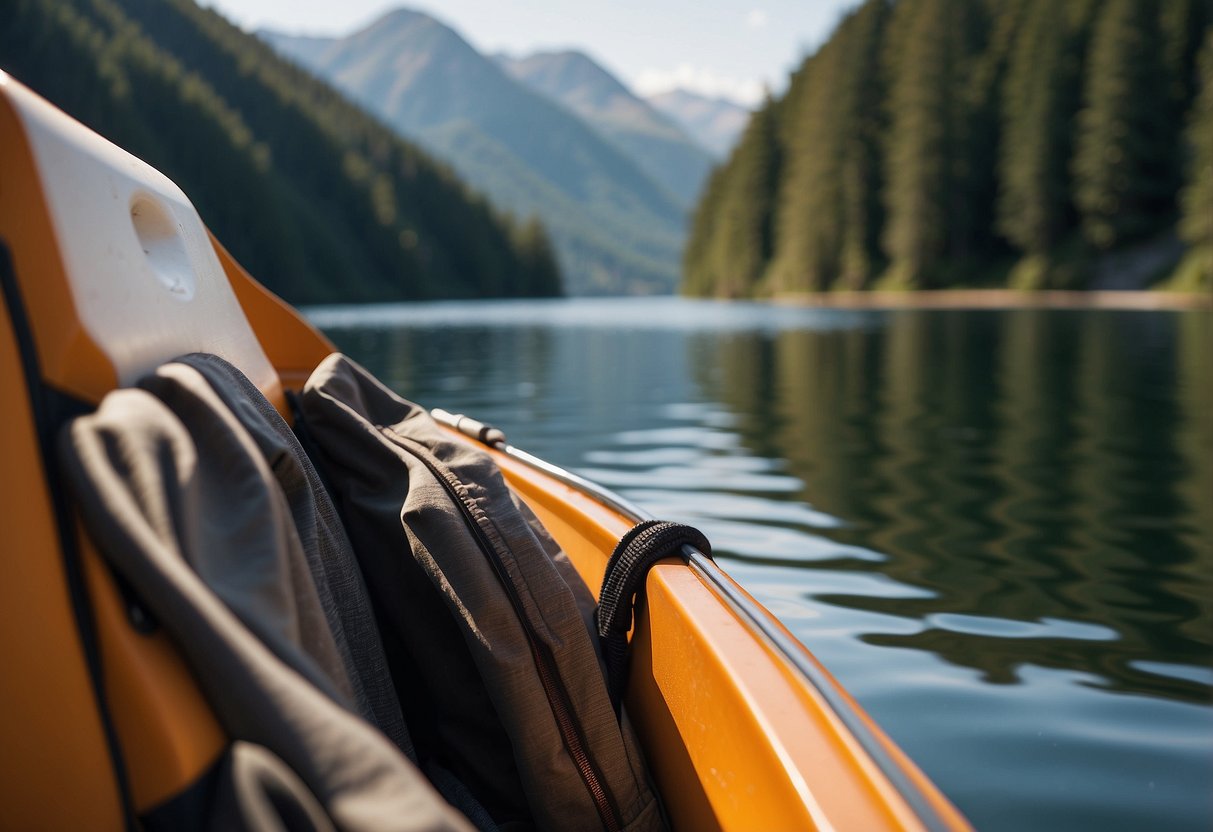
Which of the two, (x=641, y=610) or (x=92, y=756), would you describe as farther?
(x=641, y=610)

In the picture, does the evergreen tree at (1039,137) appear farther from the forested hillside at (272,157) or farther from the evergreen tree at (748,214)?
the forested hillside at (272,157)

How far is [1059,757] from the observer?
2.21 meters

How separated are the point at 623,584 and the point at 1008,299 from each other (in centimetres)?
A: 3737

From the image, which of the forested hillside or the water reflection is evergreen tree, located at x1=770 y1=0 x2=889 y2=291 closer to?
the forested hillside

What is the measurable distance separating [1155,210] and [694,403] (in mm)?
35276

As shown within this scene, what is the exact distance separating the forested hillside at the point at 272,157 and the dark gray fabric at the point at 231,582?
43119 millimetres

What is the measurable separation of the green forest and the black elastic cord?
31153 mm

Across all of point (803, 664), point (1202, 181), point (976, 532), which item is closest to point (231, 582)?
point (803, 664)

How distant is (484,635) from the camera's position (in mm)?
1295

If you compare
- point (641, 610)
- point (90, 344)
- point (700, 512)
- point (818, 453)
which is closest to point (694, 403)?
point (818, 453)

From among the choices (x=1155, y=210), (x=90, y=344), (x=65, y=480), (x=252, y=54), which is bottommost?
(x=65, y=480)

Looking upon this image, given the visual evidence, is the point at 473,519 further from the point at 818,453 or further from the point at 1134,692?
the point at 818,453

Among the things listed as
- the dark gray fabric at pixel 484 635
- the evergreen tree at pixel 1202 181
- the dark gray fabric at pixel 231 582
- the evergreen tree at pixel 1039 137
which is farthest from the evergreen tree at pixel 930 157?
the dark gray fabric at pixel 231 582

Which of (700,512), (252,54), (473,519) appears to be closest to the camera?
(473,519)
